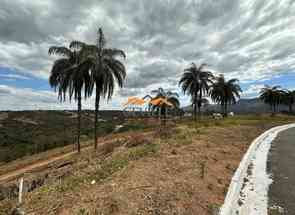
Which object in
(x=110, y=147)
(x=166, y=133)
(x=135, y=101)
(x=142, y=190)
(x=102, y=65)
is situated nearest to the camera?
(x=142, y=190)

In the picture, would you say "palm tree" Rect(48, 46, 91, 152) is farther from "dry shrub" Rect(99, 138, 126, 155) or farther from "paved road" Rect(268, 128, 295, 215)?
"paved road" Rect(268, 128, 295, 215)

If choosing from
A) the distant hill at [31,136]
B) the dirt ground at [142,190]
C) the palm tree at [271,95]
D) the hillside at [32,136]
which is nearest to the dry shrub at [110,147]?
the dirt ground at [142,190]

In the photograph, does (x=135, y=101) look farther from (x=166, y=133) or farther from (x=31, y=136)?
(x=31, y=136)

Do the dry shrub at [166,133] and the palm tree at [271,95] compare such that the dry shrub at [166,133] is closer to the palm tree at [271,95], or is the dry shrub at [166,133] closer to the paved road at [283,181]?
the paved road at [283,181]

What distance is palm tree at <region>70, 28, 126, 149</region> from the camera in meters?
15.9

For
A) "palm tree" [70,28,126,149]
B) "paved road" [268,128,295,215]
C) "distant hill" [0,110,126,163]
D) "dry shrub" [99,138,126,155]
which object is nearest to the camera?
"paved road" [268,128,295,215]

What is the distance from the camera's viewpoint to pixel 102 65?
1597 centimetres

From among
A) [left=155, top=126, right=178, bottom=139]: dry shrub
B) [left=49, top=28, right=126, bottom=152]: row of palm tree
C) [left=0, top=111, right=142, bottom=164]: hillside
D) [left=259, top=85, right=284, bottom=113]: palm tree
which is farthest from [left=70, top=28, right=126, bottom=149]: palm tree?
[left=259, top=85, right=284, bottom=113]: palm tree

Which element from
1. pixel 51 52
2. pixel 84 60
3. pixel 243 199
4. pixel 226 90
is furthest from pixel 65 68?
pixel 226 90

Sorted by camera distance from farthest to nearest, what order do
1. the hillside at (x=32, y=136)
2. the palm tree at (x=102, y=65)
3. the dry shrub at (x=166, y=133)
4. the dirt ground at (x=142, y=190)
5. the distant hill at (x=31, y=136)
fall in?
1. the distant hill at (x=31, y=136)
2. the hillside at (x=32, y=136)
3. the palm tree at (x=102, y=65)
4. the dry shrub at (x=166, y=133)
5. the dirt ground at (x=142, y=190)

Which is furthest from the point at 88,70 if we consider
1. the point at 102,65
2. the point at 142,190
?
the point at 142,190

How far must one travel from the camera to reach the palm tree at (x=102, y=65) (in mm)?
15938

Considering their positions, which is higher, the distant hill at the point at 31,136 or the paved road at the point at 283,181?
the paved road at the point at 283,181

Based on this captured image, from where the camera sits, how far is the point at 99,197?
4.16 meters
